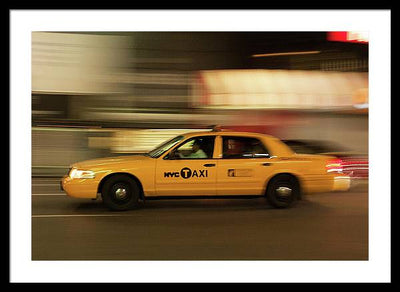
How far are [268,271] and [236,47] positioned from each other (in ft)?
36.7

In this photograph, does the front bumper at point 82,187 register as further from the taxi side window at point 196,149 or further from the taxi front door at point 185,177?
the taxi side window at point 196,149

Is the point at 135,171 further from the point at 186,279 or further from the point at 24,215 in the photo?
the point at 186,279

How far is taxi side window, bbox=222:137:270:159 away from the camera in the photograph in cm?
895

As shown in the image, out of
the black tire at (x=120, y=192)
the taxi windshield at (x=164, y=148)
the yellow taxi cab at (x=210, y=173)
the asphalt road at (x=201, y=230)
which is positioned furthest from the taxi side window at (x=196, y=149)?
the asphalt road at (x=201, y=230)

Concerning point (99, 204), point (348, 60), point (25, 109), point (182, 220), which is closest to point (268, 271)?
point (182, 220)

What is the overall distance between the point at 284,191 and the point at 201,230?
85.1 inches

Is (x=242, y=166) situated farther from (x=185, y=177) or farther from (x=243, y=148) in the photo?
(x=185, y=177)

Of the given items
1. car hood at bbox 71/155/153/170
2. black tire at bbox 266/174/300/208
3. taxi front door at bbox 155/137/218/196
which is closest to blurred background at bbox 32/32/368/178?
car hood at bbox 71/155/153/170

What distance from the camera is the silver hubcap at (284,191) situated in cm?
901

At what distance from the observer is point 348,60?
54.3 feet

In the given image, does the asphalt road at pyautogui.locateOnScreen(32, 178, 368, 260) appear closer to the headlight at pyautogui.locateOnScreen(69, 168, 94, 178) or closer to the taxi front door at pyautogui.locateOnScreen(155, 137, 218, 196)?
the taxi front door at pyautogui.locateOnScreen(155, 137, 218, 196)

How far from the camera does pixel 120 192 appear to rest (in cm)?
877

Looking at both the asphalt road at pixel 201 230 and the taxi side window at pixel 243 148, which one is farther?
the taxi side window at pixel 243 148

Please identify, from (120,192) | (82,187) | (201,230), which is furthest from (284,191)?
(82,187)
